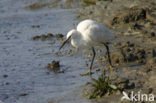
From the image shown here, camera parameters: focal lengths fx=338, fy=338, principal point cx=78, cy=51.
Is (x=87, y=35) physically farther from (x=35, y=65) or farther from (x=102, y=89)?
(x=35, y=65)

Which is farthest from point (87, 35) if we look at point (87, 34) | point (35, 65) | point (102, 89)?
point (35, 65)

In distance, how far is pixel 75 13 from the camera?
1428 centimetres

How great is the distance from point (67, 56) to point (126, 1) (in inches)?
211

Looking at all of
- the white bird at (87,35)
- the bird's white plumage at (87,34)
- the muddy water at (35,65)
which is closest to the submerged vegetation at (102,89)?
the muddy water at (35,65)

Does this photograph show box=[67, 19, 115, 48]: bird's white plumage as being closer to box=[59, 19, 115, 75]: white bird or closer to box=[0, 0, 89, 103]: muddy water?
box=[59, 19, 115, 75]: white bird

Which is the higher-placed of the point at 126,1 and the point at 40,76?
the point at 126,1

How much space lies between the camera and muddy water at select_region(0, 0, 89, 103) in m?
6.79

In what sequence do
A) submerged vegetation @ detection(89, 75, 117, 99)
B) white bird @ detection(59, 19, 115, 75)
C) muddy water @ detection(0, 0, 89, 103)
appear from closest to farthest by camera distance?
submerged vegetation @ detection(89, 75, 117, 99)
muddy water @ detection(0, 0, 89, 103)
white bird @ detection(59, 19, 115, 75)

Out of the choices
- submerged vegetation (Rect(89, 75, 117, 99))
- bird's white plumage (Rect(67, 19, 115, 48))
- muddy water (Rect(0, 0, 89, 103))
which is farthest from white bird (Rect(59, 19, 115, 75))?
submerged vegetation (Rect(89, 75, 117, 99))

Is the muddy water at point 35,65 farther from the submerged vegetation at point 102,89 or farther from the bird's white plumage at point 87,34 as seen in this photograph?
the bird's white plumage at point 87,34

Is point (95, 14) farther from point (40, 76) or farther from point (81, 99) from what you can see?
point (81, 99)

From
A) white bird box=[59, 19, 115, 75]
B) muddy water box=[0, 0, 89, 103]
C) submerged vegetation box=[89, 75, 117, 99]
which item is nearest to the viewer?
submerged vegetation box=[89, 75, 117, 99]

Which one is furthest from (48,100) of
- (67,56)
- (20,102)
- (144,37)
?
(144,37)

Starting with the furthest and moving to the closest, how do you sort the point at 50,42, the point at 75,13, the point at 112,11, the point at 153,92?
the point at 75,13
the point at 112,11
the point at 50,42
the point at 153,92
